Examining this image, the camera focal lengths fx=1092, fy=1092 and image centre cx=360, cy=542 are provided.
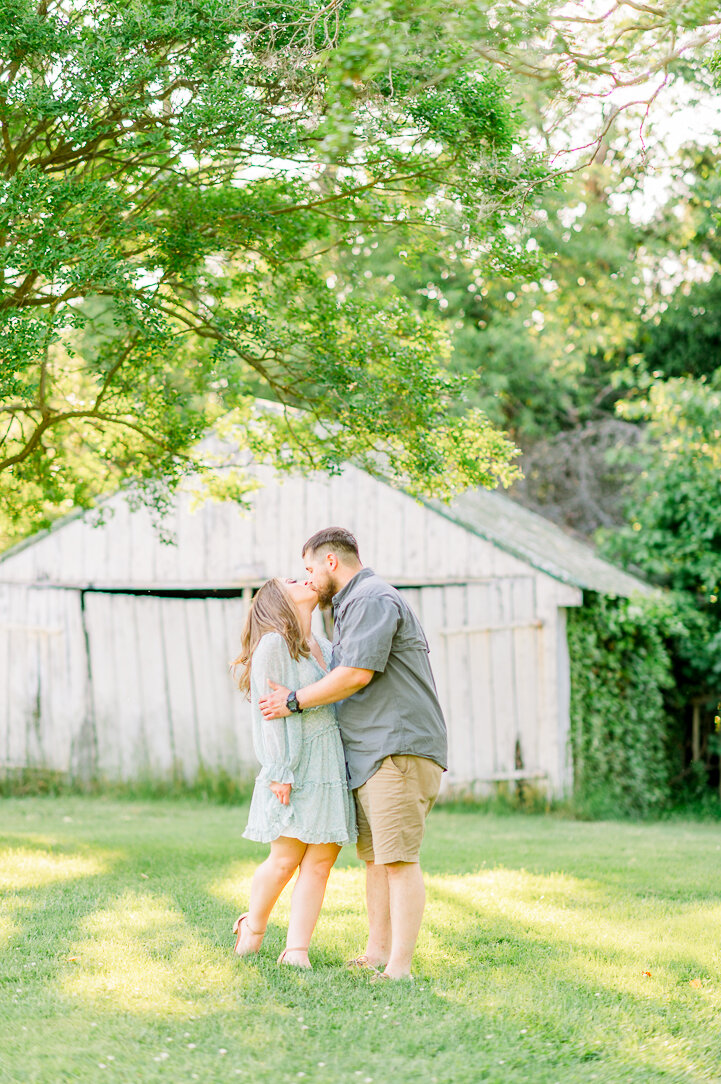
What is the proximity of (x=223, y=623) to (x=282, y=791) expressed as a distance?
8.16 meters

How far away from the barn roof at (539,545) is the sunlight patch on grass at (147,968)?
5.13 m

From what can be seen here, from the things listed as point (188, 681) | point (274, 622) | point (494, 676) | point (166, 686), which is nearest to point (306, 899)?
point (274, 622)

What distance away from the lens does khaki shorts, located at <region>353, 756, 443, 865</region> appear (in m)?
4.45

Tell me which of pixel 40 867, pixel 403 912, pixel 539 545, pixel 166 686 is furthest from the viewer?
pixel 539 545

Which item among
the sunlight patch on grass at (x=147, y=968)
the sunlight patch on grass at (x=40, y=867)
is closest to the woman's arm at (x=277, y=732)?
the sunlight patch on grass at (x=147, y=968)

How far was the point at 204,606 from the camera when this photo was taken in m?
12.7

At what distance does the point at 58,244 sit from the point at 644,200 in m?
15.9

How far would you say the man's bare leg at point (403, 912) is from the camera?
175 inches

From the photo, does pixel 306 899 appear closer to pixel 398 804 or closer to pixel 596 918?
pixel 398 804

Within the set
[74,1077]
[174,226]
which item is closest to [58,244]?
[174,226]

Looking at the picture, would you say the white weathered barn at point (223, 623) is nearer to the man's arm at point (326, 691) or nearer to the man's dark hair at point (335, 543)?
the man's dark hair at point (335, 543)

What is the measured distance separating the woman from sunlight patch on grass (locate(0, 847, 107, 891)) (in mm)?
2388

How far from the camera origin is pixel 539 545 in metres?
13.0

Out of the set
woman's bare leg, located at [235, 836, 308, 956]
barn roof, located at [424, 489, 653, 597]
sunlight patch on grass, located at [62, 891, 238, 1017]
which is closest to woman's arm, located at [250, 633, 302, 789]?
woman's bare leg, located at [235, 836, 308, 956]
